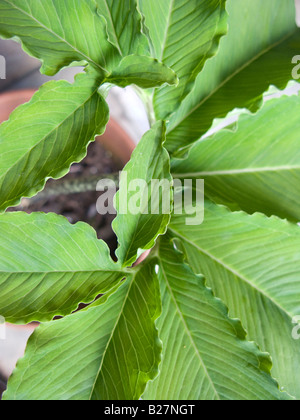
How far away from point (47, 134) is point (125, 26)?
157 mm

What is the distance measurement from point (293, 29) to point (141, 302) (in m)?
0.40

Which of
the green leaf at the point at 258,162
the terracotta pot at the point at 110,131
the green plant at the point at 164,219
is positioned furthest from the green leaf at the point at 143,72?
the terracotta pot at the point at 110,131

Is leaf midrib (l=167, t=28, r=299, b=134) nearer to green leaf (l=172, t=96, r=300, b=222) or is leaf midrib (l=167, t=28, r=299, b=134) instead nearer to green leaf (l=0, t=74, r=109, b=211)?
green leaf (l=172, t=96, r=300, b=222)

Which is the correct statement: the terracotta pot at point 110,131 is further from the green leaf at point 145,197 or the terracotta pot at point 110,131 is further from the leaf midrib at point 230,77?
the green leaf at point 145,197

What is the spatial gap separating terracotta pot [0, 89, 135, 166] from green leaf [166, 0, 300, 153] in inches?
7.3

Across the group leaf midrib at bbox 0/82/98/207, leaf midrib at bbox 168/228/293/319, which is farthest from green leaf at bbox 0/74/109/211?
leaf midrib at bbox 168/228/293/319

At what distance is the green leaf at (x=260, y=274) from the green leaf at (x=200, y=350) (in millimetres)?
56

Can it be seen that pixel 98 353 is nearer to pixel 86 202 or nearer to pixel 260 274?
pixel 260 274

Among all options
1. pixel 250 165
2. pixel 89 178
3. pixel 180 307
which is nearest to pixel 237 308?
pixel 180 307

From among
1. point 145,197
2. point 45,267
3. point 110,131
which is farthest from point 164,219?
point 110,131

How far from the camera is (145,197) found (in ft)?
1.57

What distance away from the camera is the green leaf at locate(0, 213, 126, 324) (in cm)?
49
